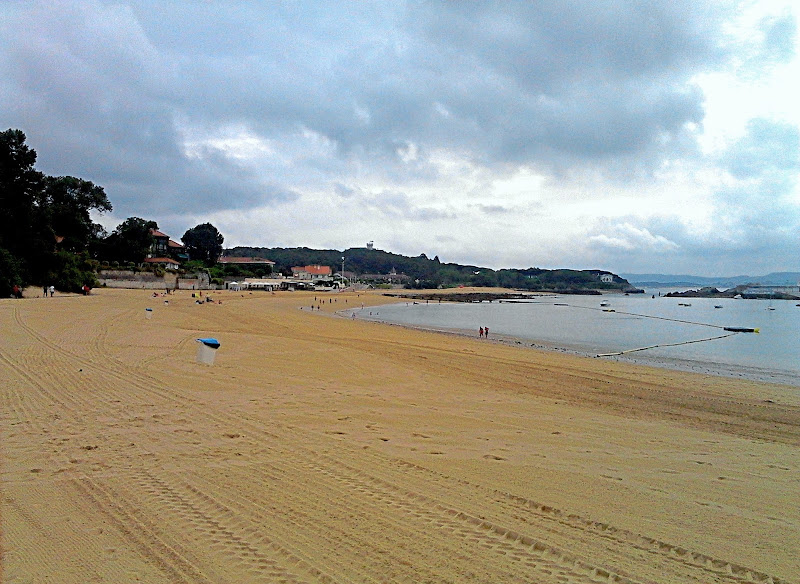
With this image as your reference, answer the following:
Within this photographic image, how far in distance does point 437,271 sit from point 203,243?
99.6 metres

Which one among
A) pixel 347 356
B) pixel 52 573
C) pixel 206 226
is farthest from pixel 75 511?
pixel 206 226

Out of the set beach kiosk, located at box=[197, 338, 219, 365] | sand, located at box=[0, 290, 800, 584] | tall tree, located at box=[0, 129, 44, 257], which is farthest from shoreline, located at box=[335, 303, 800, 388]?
tall tree, located at box=[0, 129, 44, 257]

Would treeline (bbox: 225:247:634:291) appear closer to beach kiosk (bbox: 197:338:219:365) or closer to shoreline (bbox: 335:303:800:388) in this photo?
shoreline (bbox: 335:303:800:388)

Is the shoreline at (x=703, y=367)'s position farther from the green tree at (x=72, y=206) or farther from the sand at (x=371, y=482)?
the green tree at (x=72, y=206)

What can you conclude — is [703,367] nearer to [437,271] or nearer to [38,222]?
[38,222]

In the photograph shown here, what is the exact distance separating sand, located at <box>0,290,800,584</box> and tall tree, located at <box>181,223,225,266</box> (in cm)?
8716

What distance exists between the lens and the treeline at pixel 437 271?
161 m

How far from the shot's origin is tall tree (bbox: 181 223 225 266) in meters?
91.7

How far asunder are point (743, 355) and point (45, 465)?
2445 centimetres

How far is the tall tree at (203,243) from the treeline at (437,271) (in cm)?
5951

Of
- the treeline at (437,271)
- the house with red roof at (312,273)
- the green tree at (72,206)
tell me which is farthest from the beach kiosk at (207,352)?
the treeline at (437,271)

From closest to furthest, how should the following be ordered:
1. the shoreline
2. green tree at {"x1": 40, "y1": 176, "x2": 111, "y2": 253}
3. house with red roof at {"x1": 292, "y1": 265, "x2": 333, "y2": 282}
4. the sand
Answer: the sand → the shoreline → green tree at {"x1": 40, "y1": 176, "x2": 111, "y2": 253} → house with red roof at {"x1": 292, "y1": 265, "x2": 333, "y2": 282}

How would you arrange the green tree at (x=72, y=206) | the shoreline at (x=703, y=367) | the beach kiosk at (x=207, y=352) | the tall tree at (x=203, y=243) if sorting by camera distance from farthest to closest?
the tall tree at (x=203, y=243)
the green tree at (x=72, y=206)
the shoreline at (x=703, y=367)
the beach kiosk at (x=207, y=352)

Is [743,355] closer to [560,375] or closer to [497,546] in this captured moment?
[560,375]
